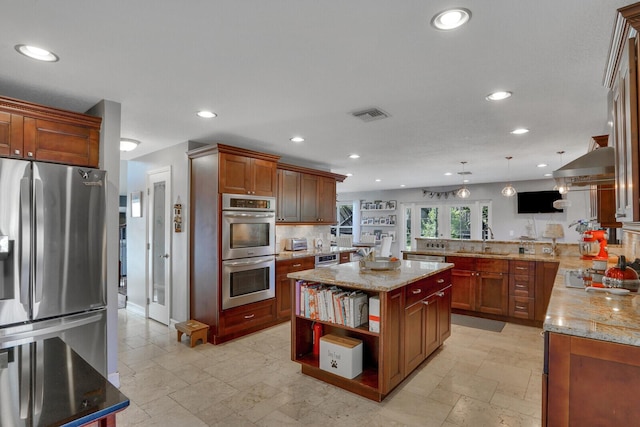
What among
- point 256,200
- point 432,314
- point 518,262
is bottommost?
point 432,314

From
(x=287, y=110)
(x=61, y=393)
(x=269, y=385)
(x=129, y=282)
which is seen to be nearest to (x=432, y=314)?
(x=269, y=385)

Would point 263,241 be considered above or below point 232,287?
above

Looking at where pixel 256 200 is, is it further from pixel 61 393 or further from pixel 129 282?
pixel 61 393

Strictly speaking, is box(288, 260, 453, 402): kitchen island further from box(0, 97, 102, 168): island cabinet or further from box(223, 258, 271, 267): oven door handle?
box(0, 97, 102, 168): island cabinet

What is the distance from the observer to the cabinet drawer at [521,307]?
4496 millimetres

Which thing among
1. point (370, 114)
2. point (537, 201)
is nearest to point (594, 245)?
point (370, 114)

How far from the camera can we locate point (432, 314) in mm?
3295

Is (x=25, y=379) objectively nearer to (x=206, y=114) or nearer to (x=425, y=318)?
(x=206, y=114)

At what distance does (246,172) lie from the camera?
13.8 ft

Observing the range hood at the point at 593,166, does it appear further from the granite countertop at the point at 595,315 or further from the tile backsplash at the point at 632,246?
the tile backsplash at the point at 632,246

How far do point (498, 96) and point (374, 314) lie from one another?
6.63ft

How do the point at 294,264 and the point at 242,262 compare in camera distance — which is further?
the point at 294,264

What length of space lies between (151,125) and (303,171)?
7.83ft

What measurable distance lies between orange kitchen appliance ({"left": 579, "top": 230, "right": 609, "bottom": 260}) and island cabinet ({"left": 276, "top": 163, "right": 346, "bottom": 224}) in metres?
3.65
